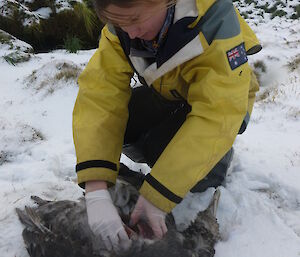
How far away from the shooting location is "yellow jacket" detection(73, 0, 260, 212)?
1730 mm

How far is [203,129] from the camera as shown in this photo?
1819mm

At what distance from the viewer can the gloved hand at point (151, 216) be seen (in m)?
1.84

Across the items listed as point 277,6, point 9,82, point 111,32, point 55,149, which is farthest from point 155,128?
point 277,6

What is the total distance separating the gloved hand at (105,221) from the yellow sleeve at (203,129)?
198 mm

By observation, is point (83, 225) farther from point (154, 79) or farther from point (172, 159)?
point (154, 79)

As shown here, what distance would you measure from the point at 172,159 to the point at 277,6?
10423 mm

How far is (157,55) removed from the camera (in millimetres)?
1861

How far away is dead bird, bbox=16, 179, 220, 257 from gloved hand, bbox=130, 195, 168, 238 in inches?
1.9

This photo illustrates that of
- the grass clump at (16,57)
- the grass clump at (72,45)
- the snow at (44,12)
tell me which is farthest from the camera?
the snow at (44,12)

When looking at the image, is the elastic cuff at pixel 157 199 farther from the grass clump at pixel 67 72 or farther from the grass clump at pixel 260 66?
the grass clump at pixel 260 66

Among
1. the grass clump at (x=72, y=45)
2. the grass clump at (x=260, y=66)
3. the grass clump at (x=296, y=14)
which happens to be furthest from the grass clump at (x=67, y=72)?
the grass clump at (x=296, y=14)

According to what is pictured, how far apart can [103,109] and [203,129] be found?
2.11 ft

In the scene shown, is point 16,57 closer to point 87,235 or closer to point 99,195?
point 99,195

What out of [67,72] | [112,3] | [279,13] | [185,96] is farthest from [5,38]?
[279,13]
